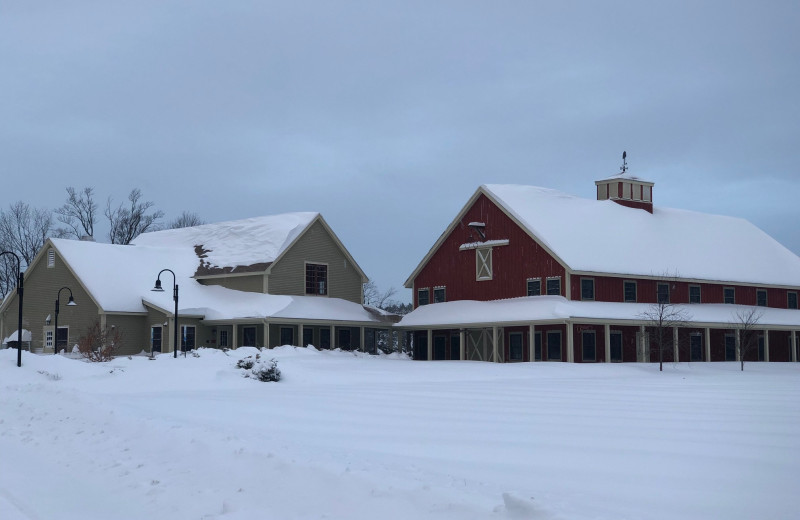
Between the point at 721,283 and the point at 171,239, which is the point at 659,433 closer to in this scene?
the point at 721,283

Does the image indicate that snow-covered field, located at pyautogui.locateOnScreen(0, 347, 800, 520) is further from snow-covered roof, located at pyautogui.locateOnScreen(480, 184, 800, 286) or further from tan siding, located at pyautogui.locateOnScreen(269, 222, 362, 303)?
tan siding, located at pyautogui.locateOnScreen(269, 222, 362, 303)

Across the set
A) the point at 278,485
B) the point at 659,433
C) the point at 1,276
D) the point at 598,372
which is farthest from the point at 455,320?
the point at 1,276

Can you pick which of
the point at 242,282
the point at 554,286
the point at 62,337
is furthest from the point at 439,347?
the point at 62,337

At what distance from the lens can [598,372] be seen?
36.3 metres

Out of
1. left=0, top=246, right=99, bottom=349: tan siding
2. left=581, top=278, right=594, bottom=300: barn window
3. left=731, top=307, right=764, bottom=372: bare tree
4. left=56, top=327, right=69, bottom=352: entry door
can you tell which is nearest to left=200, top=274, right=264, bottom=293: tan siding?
left=0, top=246, right=99, bottom=349: tan siding

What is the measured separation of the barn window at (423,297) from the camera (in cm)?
5056

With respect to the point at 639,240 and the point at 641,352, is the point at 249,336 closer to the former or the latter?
the point at 641,352

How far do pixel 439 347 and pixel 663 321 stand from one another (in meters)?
13.0

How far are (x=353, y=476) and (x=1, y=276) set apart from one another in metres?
70.3

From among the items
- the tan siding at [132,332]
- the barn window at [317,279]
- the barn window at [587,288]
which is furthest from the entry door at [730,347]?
the tan siding at [132,332]

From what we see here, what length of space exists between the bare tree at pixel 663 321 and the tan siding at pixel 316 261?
55.9ft

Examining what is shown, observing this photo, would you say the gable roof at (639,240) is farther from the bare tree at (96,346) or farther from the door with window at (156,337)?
the bare tree at (96,346)

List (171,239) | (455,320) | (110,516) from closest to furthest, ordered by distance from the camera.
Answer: (110,516)
(455,320)
(171,239)

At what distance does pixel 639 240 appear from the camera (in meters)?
48.2
